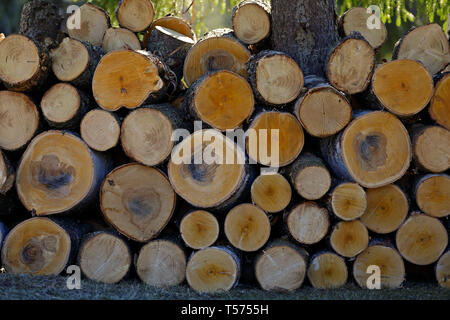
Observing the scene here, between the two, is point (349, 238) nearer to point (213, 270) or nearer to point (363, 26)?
point (213, 270)

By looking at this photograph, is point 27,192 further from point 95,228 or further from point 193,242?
point 193,242

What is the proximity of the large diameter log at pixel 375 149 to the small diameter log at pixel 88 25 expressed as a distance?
6.17 ft

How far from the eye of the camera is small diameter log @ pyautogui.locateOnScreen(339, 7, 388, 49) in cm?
373

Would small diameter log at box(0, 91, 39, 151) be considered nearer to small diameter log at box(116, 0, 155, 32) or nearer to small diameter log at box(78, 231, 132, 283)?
small diameter log at box(78, 231, 132, 283)

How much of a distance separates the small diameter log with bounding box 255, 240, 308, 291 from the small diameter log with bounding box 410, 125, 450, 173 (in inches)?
36.8

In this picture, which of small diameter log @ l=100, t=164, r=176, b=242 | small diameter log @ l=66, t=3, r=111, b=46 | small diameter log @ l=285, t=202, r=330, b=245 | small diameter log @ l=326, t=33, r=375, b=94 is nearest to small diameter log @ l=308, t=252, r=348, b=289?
small diameter log @ l=285, t=202, r=330, b=245

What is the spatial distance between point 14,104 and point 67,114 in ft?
1.20

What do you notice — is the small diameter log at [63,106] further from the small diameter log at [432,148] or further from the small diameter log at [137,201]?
the small diameter log at [432,148]

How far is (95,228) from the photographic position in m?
3.35

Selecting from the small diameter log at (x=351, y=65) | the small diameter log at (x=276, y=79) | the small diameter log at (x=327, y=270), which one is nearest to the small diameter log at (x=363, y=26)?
the small diameter log at (x=351, y=65)

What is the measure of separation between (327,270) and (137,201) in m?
1.21

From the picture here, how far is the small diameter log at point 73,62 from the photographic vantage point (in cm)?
321

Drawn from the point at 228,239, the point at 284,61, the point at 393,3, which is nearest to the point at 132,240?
the point at 228,239

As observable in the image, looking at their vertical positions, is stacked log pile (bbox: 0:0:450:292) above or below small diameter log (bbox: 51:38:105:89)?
below
